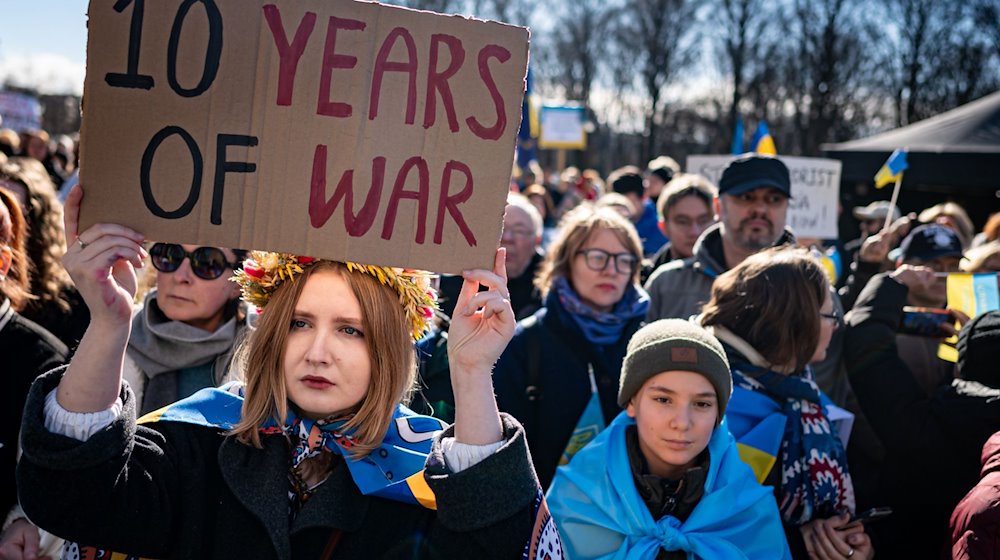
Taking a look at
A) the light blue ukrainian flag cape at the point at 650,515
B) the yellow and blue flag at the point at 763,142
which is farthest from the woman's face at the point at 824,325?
the yellow and blue flag at the point at 763,142

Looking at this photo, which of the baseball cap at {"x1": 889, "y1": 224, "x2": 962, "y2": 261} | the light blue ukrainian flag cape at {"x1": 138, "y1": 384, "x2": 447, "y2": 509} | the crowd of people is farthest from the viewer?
the baseball cap at {"x1": 889, "y1": 224, "x2": 962, "y2": 261}

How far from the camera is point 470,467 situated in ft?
5.53

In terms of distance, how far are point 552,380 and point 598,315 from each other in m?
0.35

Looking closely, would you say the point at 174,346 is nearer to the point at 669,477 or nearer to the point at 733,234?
the point at 669,477

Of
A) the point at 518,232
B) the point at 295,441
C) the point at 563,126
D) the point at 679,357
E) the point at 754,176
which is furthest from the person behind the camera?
the point at 563,126

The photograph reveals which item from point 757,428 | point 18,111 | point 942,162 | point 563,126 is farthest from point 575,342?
point 18,111

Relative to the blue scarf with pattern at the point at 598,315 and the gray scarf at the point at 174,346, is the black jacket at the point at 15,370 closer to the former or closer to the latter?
the gray scarf at the point at 174,346

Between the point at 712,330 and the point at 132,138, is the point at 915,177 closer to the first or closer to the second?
the point at 712,330

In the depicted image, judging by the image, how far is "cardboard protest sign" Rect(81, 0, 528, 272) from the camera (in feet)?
5.65

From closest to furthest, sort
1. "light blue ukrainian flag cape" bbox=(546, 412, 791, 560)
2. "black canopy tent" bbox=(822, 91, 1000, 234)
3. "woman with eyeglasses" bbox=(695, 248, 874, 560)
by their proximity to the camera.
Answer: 1. "light blue ukrainian flag cape" bbox=(546, 412, 791, 560)
2. "woman with eyeglasses" bbox=(695, 248, 874, 560)
3. "black canopy tent" bbox=(822, 91, 1000, 234)

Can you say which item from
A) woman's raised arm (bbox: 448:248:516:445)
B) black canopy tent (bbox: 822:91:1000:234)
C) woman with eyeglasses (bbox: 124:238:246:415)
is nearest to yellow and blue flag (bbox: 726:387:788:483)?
woman's raised arm (bbox: 448:248:516:445)

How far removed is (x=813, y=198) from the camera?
5973 mm

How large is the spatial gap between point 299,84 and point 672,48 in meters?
33.3

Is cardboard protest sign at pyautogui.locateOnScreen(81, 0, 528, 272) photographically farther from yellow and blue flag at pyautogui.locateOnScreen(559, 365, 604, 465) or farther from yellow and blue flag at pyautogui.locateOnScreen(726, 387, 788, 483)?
yellow and blue flag at pyautogui.locateOnScreen(559, 365, 604, 465)
